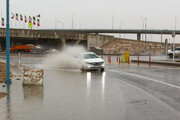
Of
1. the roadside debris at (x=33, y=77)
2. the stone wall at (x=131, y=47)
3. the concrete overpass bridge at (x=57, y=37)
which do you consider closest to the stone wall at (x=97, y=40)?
the concrete overpass bridge at (x=57, y=37)

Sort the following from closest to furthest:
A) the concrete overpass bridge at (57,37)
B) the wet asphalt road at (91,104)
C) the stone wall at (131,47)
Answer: the wet asphalt road at (91,104) < the concrete overpass bridge at (57,37) < the stone wall at (131,47)

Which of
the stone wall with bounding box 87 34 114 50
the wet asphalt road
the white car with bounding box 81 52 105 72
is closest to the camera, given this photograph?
the wet asphalt road

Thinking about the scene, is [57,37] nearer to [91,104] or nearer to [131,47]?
[131,47]

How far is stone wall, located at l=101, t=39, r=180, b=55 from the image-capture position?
84.4 meters

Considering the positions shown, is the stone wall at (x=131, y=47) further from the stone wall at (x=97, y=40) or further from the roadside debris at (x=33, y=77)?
the roadside debris at (x=33, y=77)

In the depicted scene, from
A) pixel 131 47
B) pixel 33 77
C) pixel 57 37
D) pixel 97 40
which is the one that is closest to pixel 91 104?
pixel 33 77

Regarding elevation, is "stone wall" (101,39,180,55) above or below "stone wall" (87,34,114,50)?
below

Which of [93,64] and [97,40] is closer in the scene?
[93,64]

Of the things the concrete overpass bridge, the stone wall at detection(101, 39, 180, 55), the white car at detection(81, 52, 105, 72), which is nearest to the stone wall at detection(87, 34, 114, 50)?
the concrete overpass bridge

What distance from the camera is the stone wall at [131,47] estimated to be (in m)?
84.4

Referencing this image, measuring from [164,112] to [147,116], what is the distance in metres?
0.69

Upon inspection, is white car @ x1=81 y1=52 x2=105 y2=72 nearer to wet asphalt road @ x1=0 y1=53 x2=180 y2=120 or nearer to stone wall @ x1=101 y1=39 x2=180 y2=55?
wet asphalt road @ x1=0 y1=53 x2=180 y2=120

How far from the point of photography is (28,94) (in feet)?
36.0

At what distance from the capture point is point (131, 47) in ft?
288
